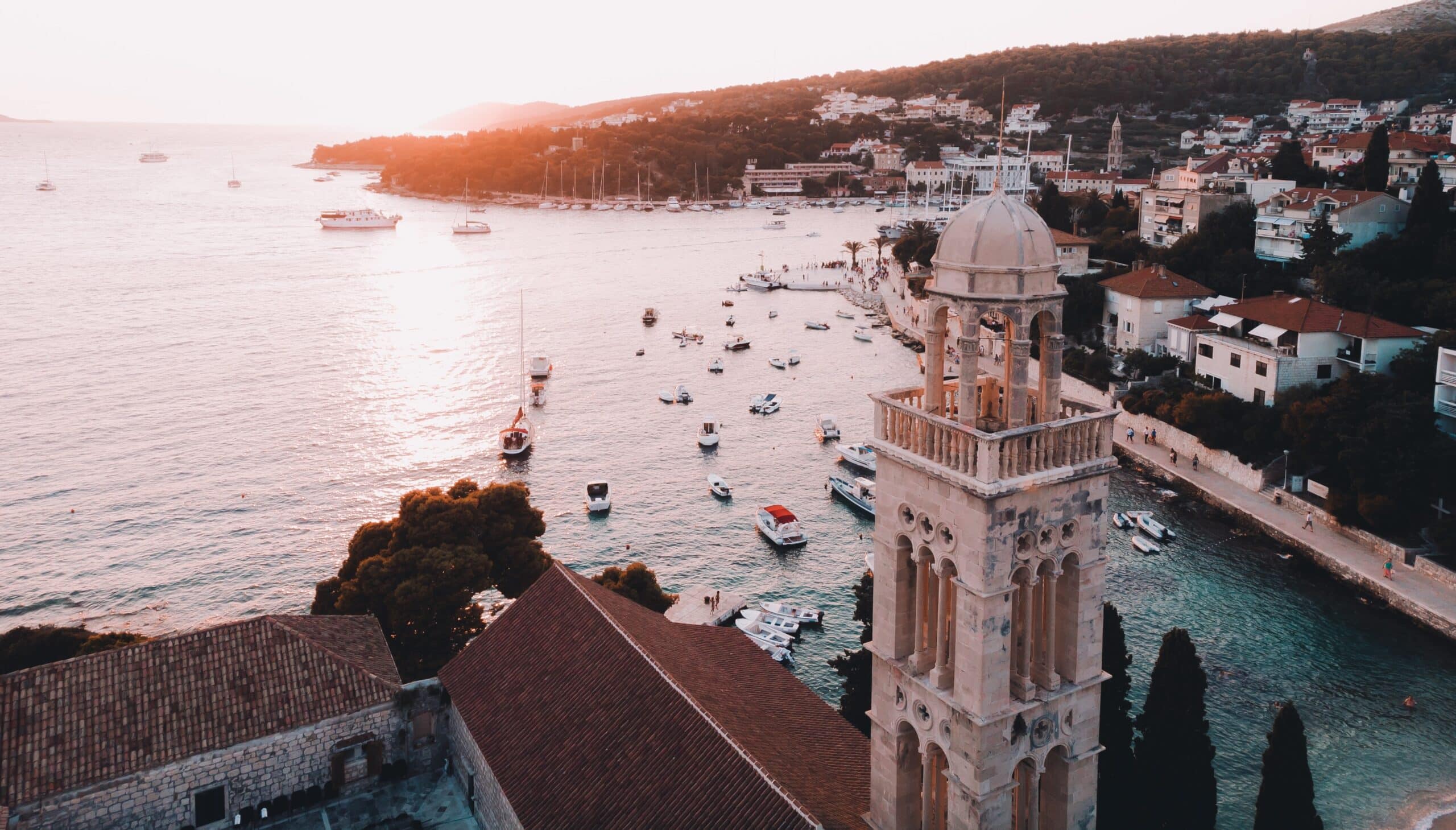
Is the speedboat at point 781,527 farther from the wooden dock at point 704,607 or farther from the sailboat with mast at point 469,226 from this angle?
the sailboat with mast at point 469,226

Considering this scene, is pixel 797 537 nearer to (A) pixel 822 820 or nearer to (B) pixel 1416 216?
(A) pixel 822 820

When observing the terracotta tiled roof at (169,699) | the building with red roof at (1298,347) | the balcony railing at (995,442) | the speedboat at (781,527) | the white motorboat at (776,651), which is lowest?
the white motorboat at (776,651)

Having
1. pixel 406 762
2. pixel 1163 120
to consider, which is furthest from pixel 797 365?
pixel 1163 120

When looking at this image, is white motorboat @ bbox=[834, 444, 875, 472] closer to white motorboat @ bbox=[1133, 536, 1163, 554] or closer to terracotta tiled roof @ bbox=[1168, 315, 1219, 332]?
white motorboat @ bbox=[1133, 536, 1163, 554]

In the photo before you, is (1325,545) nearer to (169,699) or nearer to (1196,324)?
(1196,324)

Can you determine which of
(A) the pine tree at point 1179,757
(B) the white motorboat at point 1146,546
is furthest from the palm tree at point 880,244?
(A) the pine tree at point 1179,757
